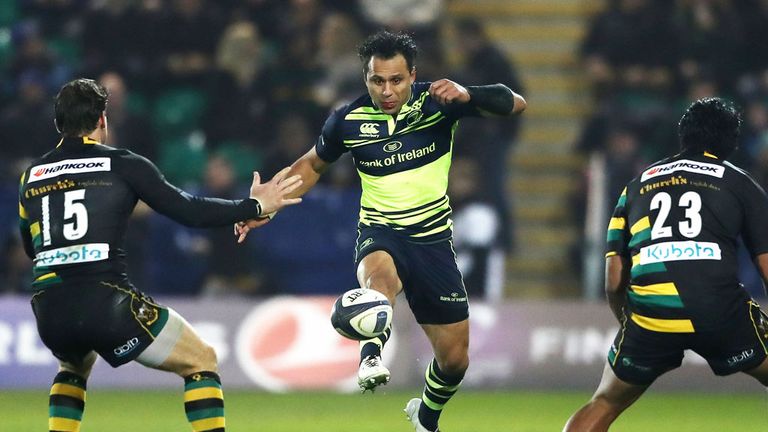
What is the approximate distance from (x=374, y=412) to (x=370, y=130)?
3882 mm

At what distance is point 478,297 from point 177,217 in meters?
7.41

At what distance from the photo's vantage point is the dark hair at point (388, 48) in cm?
804

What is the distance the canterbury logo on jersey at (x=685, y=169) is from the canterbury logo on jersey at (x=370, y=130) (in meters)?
1.82

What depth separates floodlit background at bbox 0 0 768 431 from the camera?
44.1ft

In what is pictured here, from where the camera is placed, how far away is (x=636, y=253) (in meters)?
7.02

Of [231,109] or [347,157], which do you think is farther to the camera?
[231,109]

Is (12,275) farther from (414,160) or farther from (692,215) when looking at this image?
(692,215)

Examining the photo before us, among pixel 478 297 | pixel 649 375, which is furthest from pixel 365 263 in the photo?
pixel 478 297

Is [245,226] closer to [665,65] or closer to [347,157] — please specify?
[347,157]

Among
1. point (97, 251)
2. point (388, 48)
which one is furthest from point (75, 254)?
point (388, 48)

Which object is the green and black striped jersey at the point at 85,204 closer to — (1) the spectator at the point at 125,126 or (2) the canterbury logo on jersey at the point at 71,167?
(2) the canterbury logo on jersey at the point at 71,167

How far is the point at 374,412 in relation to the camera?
11.5 meters

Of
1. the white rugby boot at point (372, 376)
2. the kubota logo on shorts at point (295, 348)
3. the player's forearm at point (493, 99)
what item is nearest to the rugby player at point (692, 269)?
the white rugby boot at point (372, 376)

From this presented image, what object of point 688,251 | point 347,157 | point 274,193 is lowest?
point 688,251
